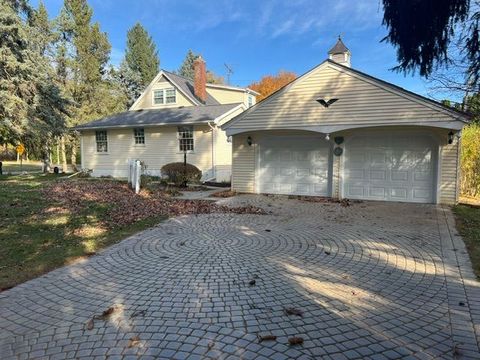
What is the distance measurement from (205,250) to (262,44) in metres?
34.2

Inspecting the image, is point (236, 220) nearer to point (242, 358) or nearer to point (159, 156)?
point (242, 358)

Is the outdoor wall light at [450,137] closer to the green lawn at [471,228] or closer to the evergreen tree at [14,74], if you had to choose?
the green lawn at [471,228]

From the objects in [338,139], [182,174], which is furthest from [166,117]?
[338,139]

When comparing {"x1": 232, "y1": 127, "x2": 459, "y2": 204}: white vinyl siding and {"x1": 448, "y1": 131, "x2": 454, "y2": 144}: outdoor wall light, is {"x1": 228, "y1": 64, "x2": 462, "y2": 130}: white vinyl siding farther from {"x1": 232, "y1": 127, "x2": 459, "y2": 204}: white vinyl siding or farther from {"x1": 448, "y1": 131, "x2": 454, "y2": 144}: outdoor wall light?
{"x1": 448, "y1": 131, "x2": 454, "y2": 144}: outdoor wall light

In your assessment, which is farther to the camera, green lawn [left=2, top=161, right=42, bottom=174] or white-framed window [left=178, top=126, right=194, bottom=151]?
green lawn [left=2, top=161, right=42, bottom=174]

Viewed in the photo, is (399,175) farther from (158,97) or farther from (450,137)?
(158,97)

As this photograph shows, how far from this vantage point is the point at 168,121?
20188 mm

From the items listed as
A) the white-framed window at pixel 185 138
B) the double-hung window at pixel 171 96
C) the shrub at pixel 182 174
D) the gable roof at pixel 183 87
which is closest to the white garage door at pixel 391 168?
the shrub at pixel 182 174

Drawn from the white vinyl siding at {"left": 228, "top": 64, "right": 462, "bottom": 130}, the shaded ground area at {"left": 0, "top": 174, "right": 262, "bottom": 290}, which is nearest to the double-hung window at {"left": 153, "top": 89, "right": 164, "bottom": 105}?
the shaded ground area at {"left": 0, "top": 174, "right": 262, "bottom": 290}

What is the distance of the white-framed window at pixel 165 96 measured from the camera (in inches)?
934

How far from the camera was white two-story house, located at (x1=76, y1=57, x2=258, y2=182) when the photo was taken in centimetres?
1956

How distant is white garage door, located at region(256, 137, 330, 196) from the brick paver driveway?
20.1ft

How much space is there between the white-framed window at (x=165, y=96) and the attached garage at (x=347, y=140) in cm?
1092

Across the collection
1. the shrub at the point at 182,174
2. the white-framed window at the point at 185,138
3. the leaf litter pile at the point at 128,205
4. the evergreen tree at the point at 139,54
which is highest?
the evergreen tree at the point at 139,54
